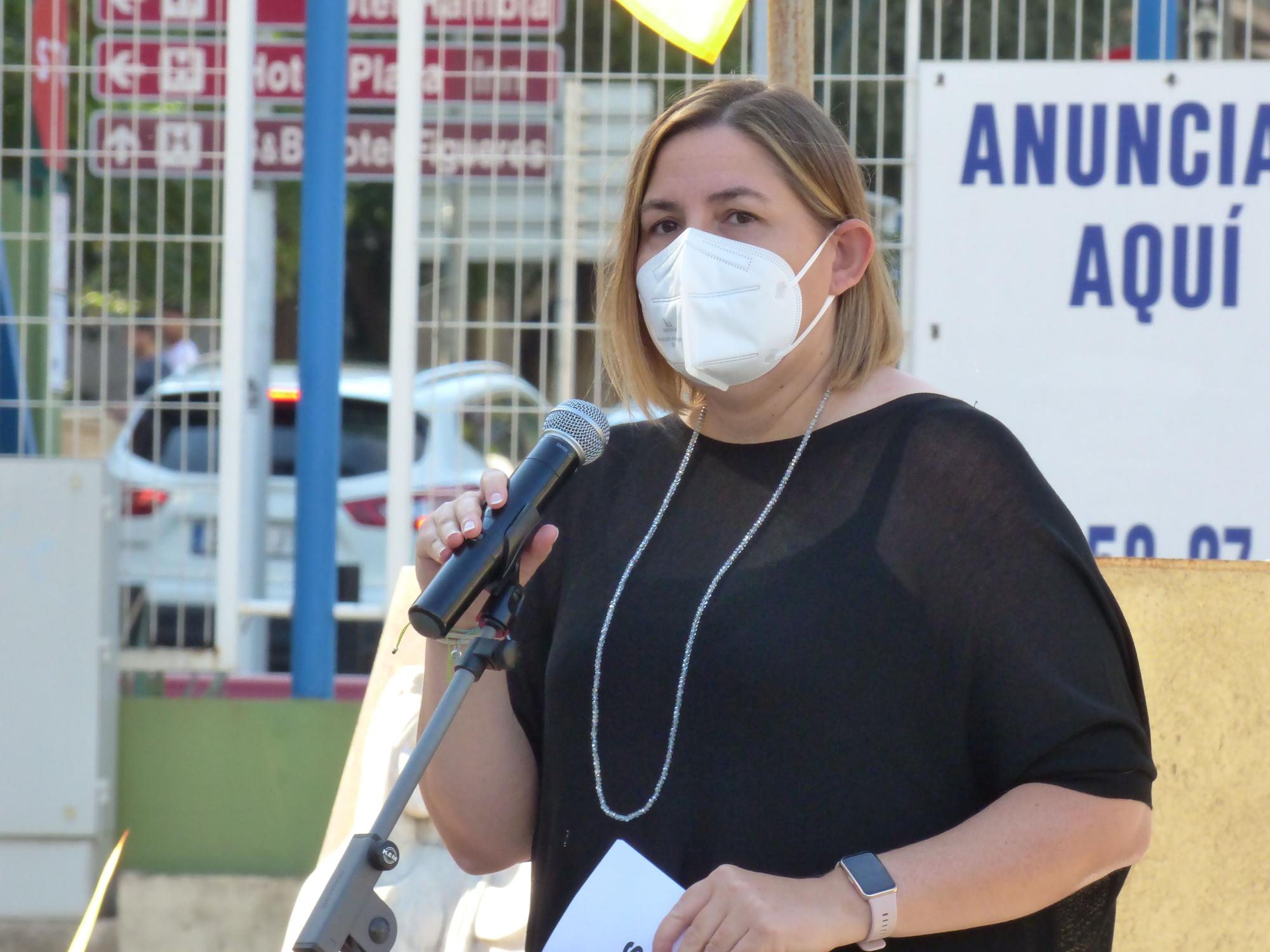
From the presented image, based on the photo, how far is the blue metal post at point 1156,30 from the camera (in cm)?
465

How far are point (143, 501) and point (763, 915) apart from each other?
141 inches

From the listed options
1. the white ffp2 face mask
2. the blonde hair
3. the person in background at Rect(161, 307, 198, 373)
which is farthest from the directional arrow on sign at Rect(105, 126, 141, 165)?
the white ffp2 face mask

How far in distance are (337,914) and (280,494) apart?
3525 millimetres

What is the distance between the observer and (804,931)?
1710 millimetres

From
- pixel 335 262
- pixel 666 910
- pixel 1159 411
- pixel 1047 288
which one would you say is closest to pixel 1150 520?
pixel 1159 411

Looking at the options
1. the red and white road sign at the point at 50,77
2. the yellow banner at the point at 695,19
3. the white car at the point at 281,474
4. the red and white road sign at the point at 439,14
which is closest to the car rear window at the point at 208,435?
the white car at the point at 281,474

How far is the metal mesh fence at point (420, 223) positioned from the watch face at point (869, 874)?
2.73m

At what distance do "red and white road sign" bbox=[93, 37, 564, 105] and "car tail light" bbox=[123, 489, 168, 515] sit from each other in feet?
3.84

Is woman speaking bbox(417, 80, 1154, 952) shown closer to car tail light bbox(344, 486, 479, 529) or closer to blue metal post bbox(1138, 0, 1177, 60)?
car tail light bbox(344, 486, 479, 529)

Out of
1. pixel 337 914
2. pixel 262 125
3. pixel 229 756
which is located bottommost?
pixel 229 756

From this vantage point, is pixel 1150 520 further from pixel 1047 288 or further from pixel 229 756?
pixel 229 756

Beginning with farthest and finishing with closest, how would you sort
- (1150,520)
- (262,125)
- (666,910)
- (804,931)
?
(262,125)
(1150,520)
(666,910)
(804,931)

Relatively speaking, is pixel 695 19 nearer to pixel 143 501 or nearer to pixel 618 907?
pixel 618 907

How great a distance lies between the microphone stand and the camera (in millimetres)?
1502
